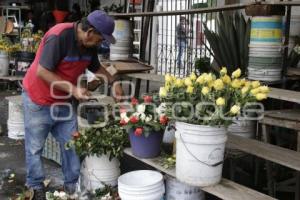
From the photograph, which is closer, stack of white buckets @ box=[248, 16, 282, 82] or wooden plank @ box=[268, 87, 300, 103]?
wooden plank @ box=[268, 87, 300, 103]

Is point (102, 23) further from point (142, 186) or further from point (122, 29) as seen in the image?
point (122, 29)

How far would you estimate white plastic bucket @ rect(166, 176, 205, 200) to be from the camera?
12.1ft

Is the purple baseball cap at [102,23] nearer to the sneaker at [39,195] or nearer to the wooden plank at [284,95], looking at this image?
the wooden plank at [284,95]

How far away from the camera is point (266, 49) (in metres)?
4.16

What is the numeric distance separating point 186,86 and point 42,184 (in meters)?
2.14

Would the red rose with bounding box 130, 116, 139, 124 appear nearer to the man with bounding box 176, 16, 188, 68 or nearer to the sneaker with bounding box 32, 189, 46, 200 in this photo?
the sneaker with bounding box 32, 189, 46, 200

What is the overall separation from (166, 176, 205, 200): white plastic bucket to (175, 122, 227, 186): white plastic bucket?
33 cm

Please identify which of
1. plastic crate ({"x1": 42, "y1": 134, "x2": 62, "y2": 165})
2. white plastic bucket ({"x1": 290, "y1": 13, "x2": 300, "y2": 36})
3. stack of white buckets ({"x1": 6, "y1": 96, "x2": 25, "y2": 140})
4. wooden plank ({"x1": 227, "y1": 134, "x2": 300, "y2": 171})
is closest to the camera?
wooden plank ({"x1": 227, "y1": 134, "x2": 300, "y2": 171})

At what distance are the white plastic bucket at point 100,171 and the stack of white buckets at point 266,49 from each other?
1661 millimetres

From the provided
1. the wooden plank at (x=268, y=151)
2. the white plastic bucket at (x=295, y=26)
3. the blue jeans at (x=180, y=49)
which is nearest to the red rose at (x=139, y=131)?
the wooden plank at (x=268, y=151)

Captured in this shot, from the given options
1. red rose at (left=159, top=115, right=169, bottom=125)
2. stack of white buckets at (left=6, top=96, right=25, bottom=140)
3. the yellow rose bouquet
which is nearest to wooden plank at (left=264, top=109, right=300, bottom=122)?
the yellow rose bouquet

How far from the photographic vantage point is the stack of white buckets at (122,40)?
18.6ft

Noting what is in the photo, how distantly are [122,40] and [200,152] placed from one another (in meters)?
2.83

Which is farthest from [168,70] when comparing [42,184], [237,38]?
[42,184]
